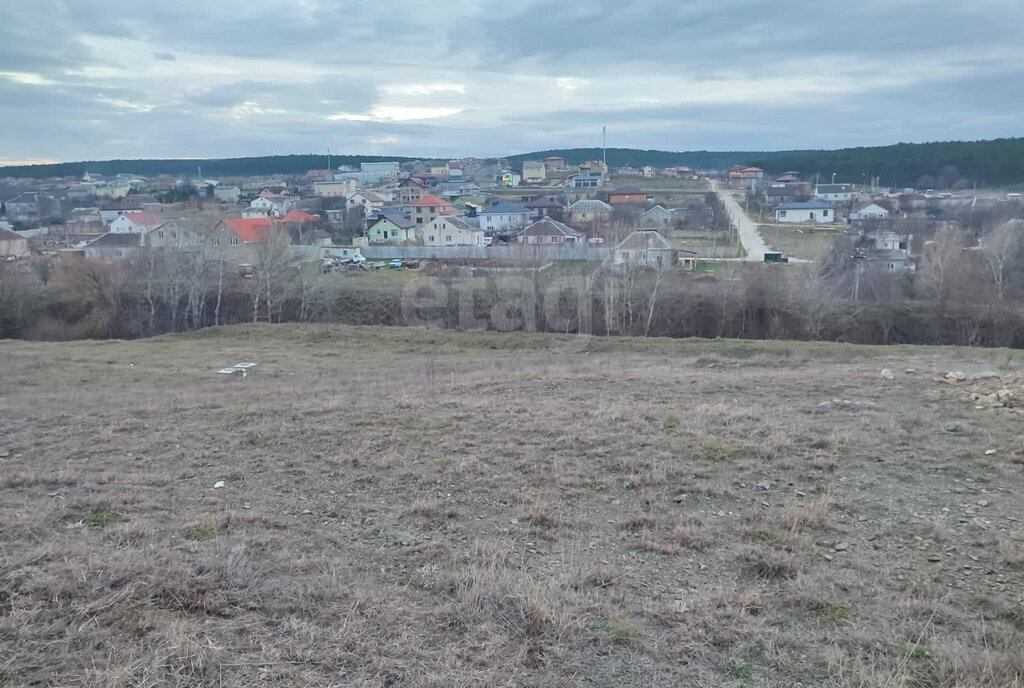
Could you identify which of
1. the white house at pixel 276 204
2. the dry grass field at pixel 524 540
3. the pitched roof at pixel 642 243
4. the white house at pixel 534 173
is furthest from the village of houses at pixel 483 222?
the dry grass field at pixel 524 540

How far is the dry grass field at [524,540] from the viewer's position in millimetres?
3043

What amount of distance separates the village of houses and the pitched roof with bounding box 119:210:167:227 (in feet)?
0.55

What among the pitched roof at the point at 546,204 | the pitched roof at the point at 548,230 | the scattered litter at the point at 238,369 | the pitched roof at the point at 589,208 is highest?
the pitched roof at the point at 546,204

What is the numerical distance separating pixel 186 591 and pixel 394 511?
1.85m

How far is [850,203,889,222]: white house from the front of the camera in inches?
2060

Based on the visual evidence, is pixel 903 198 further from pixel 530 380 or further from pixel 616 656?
pixel 616 656

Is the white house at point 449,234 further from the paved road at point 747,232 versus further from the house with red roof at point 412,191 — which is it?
the house with red roof at point 412,191

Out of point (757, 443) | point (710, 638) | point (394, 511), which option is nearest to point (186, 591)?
point (394, 511)

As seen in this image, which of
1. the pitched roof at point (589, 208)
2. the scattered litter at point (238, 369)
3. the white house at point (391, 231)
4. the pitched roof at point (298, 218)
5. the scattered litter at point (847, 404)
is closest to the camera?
the scattered litter at point (847, 404)

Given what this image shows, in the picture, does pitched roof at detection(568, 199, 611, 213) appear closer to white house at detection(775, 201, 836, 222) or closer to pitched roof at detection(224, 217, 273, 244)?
white house at detection(775, 201, 836, 222)

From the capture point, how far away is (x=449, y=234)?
151ft

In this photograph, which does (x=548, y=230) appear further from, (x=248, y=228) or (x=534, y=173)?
(x=534, y=173)

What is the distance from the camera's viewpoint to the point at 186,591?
3.51m

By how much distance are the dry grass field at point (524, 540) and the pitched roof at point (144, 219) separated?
4739 centimetres
